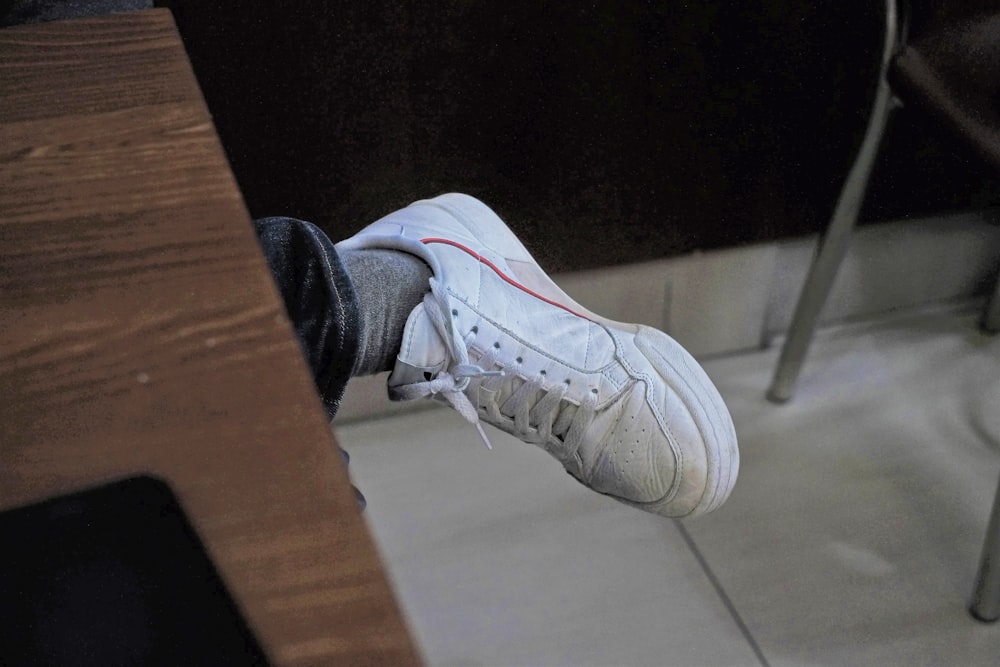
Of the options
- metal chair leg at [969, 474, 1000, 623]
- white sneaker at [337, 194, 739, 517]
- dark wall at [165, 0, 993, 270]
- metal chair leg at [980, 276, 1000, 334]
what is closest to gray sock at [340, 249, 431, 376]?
white sneaker at [337, 194, 739, 517]

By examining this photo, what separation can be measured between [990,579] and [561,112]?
0.67 metres

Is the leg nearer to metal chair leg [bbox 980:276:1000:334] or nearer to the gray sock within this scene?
the gray sock

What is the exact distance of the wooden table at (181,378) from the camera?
20 cm

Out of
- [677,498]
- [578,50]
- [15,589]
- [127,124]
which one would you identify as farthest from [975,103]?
[15,589]

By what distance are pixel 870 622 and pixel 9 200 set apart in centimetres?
87

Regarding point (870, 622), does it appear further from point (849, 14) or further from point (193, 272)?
point (193, 272)

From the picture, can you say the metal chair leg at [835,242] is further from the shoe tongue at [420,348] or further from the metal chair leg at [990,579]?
the shoe tongue at [420,348]

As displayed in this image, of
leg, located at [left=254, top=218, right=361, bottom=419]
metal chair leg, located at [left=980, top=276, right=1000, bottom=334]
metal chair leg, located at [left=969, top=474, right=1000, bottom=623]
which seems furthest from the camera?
metal chair leg, located at [left=980, top=276, right=1000, bottom=334]

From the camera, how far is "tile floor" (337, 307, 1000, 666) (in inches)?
34.0

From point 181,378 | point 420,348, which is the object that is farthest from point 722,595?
point 181,378

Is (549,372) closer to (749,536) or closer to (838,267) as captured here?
(749,536)

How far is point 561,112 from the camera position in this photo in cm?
97

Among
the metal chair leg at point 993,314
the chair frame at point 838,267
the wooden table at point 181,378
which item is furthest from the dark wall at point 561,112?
the wooden table at point 181,378

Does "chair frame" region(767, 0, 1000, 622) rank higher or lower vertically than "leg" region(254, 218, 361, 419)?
lower
